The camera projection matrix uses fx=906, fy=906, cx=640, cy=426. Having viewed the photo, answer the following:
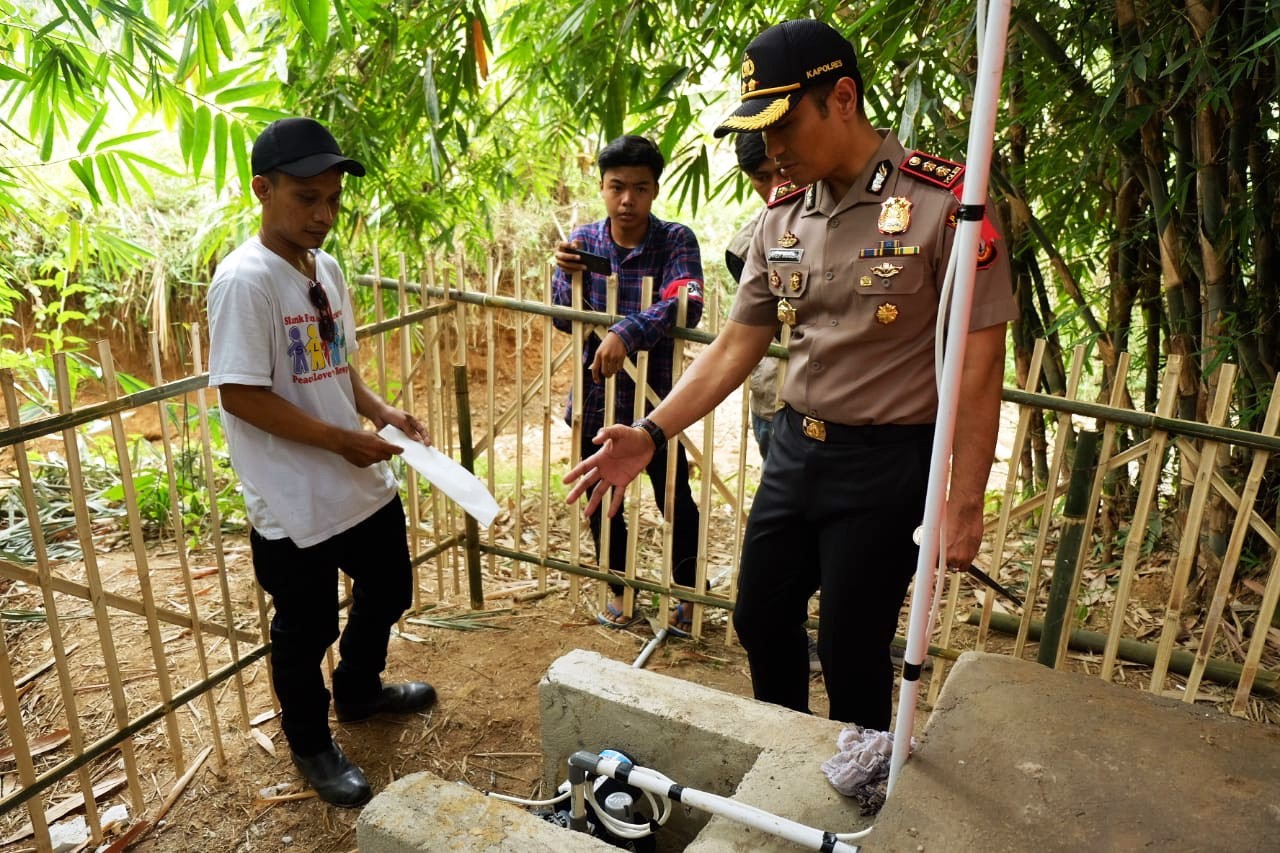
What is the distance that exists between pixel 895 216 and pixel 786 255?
28 centimetres

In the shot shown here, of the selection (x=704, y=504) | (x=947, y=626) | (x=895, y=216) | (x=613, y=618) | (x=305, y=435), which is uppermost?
(x=895, y=216)

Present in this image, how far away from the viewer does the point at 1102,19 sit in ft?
9.37

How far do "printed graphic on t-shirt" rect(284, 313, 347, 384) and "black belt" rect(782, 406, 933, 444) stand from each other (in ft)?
4.20

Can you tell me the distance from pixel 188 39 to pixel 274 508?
131cm

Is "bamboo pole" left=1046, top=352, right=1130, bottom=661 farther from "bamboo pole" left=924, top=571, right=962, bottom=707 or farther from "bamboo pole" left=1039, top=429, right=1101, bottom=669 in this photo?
"bamboo pole" left=924, top=571, right=962, bottom=707

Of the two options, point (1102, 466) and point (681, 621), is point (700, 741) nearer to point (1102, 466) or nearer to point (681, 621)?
point (1102, 466)

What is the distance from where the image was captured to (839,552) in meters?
2.08

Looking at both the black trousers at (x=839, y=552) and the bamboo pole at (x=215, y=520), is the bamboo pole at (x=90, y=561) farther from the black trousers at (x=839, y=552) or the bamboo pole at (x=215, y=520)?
the black trousers at (x=839, y=552)

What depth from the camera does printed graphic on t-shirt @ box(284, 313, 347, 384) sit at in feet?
7.67

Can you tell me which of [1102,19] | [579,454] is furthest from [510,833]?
[1102,19]

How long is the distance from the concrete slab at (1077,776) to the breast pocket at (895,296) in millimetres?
743

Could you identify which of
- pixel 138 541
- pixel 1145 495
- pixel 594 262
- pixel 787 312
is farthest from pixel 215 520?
pixel 1145 495

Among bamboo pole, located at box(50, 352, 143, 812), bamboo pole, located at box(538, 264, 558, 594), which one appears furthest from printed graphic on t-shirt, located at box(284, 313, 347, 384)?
bamboo pole, located at box(538, 264, 558, 594)

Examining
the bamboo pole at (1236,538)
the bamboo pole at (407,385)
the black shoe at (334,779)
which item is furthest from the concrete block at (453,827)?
the bamboo pole at (1236,538)
